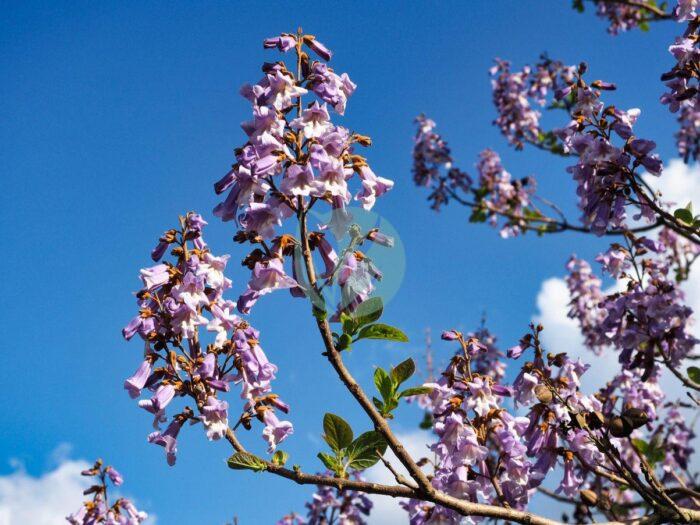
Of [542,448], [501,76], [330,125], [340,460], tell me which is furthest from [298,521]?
[501,76]

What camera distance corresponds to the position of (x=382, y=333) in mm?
2254

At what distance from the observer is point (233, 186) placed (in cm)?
250

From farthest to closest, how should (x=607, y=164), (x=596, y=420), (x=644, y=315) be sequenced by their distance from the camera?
(x=644, y=315) < (x=607, y=164) < (x=596, y=420)

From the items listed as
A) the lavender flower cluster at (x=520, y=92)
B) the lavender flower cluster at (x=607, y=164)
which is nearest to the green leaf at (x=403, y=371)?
the lavender flower cluster at (x=607, y=164)

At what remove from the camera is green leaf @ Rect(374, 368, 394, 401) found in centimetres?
237

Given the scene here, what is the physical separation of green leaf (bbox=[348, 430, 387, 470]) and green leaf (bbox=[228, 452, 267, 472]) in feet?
1.15

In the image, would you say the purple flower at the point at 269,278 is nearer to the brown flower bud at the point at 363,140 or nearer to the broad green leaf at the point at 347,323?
the broad green leaf at the point at 347,323

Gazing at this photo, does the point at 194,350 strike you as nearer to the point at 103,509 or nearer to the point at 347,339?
the point at 347,339

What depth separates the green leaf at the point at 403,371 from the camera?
2.37 m

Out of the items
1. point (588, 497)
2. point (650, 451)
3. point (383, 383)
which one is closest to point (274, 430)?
point (383, 383)

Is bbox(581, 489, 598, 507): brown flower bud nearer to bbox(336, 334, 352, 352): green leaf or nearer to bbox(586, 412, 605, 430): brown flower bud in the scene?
bbox(586, 412, 605, 430): brown flower bud

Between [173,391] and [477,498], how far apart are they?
1560 mm

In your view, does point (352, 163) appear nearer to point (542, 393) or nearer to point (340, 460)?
point (340, 460)

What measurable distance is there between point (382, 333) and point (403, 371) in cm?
→ 21
